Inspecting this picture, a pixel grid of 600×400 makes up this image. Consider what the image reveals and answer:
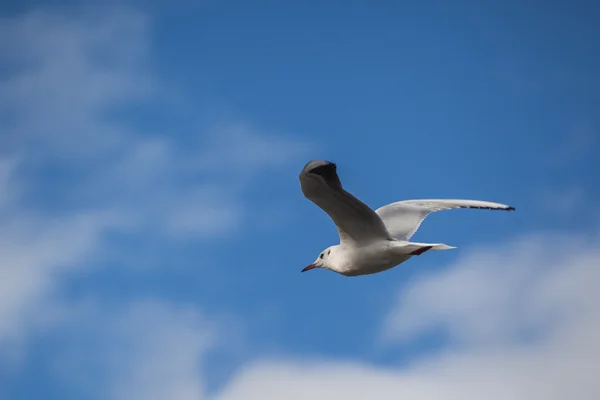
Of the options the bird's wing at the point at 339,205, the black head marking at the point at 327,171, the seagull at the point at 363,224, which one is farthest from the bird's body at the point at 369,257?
the black head marking at the point at 327,171

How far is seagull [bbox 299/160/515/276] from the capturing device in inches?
576

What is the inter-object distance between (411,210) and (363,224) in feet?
7.49

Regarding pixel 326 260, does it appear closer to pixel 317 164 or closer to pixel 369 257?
pixel 369 257

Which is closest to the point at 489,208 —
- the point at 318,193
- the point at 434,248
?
the point at 434,248

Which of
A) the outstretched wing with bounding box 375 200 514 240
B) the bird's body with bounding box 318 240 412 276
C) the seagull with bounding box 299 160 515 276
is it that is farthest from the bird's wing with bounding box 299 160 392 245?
the outstretched wing with bounding box 375 200 514 240

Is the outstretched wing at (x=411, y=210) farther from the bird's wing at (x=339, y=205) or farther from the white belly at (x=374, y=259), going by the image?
the bird's wing at (x=339, y=205)

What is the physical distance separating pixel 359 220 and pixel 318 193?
3.66ft

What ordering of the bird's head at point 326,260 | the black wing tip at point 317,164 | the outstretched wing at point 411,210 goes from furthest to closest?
the outstretched wing at point 411,210 → the bird's head at point 326,260 → the black wing tip at point 317,164

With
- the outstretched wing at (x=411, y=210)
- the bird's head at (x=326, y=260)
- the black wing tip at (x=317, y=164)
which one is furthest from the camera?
the outstretched wing at (x=411, y=210)

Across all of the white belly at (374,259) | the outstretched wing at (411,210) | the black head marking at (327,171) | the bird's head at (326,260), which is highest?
the outstretched wing at (411,210)

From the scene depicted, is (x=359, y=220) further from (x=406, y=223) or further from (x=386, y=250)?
(x=406, y=223)

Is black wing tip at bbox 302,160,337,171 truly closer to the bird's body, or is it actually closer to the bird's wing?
the bird's wing

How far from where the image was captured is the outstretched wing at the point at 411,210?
17.4m

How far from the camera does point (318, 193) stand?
1487cm
